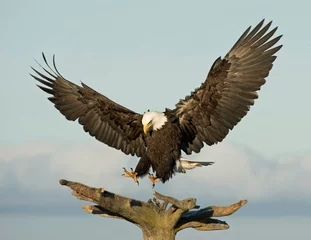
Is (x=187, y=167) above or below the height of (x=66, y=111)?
below

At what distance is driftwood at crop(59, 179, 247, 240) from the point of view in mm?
12273

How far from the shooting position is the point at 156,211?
1278 cm

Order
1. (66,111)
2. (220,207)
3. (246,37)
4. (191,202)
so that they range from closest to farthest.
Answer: (191,202) < (220,207) < (246,37) < (66,111)

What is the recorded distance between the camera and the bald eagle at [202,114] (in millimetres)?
13492

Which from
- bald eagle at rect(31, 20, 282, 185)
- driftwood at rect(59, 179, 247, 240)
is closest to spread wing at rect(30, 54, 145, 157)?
bald eagle at rect(31, 20, 282, 185)

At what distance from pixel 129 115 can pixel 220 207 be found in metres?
2.45

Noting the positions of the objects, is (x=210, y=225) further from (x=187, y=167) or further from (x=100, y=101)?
(x=100, y=101)

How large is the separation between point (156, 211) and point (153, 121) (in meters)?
1.52

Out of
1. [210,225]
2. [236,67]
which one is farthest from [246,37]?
[210,225]

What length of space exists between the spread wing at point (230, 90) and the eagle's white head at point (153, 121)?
47cm

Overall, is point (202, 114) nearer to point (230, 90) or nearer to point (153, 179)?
point (230, 90)

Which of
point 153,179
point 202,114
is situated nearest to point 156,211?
point 153,179

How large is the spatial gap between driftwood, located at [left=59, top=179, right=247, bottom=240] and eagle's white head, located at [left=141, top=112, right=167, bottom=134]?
1.22 meters

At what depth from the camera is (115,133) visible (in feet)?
48.4
